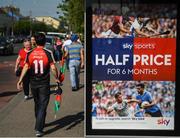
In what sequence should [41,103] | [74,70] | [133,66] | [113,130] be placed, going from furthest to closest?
[74,70] < [41,103] < [113,130] < [133,66]

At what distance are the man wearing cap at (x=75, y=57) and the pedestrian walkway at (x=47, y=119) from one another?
151cm

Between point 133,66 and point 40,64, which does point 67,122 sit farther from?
point 133,66

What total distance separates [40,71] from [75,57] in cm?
611

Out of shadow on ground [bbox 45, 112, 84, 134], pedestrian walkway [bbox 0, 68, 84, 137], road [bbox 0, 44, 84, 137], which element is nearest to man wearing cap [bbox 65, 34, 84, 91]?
road [bbox 0, 44, 84, 137]

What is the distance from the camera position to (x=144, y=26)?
6.64m

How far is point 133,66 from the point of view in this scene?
6.71 meters

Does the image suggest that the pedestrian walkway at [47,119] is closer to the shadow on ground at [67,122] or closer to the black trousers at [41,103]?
the shadow on ground at [67,122]

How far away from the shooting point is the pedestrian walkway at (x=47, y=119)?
837 centimetres

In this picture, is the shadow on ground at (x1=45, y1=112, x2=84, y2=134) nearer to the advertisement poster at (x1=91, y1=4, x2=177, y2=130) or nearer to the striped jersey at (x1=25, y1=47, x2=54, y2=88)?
the striped jersey at (x1=25, y1=47, x2=54, y2=88)

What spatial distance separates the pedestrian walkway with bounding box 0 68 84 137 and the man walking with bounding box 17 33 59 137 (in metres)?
0.40

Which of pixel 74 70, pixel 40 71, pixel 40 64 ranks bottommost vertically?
pixel 74 70

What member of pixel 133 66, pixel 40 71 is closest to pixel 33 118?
pixel 40 71

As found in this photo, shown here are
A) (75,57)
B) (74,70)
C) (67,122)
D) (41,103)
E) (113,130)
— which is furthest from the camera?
(74,70)

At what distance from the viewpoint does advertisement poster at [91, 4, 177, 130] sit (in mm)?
6602
